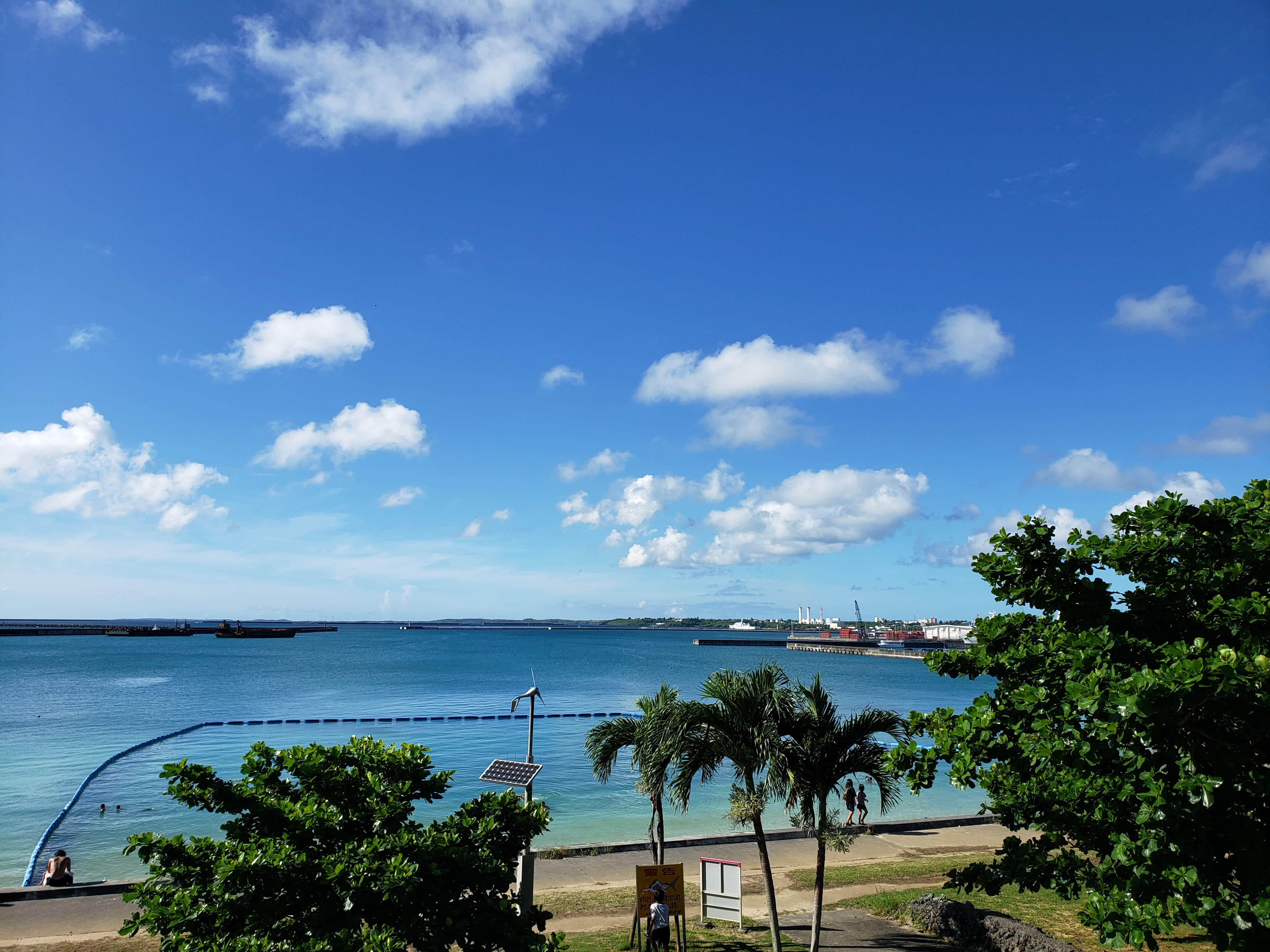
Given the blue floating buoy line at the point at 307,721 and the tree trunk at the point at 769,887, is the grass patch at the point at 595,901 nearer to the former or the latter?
the tree trunk at the point at 769,887

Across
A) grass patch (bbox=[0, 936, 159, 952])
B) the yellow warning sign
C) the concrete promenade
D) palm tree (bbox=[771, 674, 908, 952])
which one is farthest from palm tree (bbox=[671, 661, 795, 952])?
grass patch (bbox=[0, 936, 159, 952])

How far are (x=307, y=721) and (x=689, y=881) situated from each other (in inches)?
2032

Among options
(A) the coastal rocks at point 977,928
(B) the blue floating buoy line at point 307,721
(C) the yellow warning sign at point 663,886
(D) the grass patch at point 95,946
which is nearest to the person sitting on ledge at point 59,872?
(D) the grass patch at point 95,946

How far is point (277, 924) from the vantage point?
7223 mm

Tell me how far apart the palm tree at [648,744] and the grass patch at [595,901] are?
1175mm

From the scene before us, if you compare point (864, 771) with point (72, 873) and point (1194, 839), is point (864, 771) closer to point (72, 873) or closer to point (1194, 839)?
point (1194, 839)

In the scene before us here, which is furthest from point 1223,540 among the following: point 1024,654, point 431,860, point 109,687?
point 109,687

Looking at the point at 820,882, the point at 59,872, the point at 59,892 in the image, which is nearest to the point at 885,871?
the point at 820,882

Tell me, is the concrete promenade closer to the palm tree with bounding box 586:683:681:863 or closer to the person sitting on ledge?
the person sitting on ledge

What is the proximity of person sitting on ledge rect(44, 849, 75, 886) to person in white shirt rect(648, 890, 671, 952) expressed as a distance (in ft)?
49.5

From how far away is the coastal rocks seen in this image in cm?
1250

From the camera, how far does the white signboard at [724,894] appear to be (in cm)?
1449

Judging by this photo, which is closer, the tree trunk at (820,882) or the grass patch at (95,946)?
the tree trunk at (820,882)

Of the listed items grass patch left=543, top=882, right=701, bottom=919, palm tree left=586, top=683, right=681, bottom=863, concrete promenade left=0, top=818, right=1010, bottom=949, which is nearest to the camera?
palm tree left=586, top=683, right=681, bottom=863
